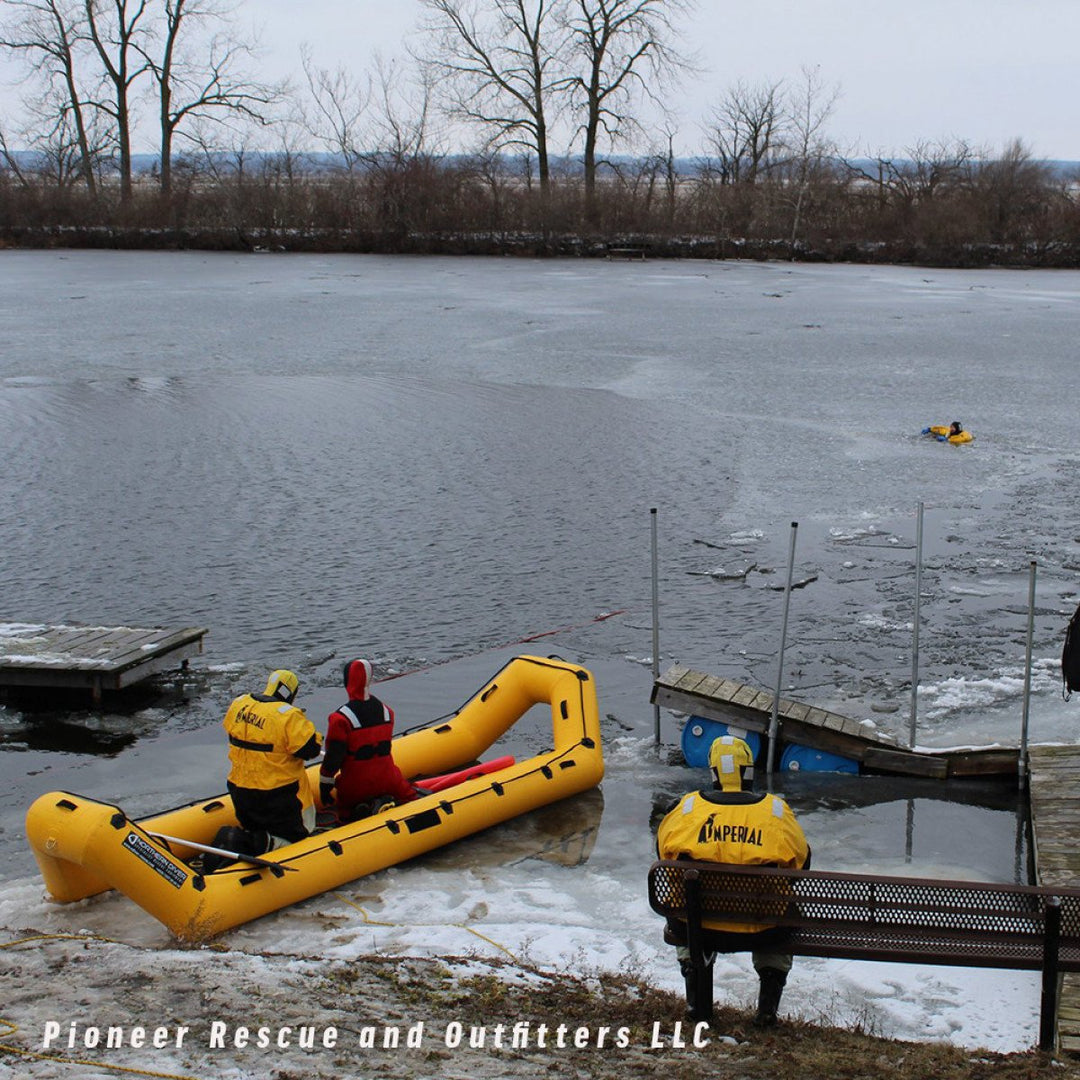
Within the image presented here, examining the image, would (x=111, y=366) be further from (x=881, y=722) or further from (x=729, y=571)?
(x=881, y=722)

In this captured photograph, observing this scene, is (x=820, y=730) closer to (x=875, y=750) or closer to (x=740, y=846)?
(x=875, y=750)

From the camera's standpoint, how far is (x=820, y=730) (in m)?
8.21

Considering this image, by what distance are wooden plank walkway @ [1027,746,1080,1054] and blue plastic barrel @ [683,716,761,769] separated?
1829 millimetres

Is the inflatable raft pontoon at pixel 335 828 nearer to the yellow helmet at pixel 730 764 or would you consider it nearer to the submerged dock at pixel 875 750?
the submerged dock at pixel 875 750

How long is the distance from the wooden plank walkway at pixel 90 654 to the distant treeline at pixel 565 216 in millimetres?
39710

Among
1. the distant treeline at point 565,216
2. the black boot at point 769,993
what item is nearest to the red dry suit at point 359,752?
→ the black boot at point 769,993

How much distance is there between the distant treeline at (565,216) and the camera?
154 ft

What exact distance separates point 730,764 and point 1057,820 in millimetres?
2896

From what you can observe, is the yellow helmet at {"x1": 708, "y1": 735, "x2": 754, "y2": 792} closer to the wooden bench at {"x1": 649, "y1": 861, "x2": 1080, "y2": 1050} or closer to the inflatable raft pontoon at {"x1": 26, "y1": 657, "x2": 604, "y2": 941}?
the wooden bench at {"x1": 649, "y1": 861, "x2": 1080, "y2": 1050}

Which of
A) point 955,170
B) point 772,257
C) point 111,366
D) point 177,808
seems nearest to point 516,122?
point 772,257

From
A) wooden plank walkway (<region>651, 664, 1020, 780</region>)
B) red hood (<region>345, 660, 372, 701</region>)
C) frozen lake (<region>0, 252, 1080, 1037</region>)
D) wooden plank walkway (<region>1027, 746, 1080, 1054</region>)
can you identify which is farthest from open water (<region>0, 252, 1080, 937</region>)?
red hood (<region>345, 660, 372, 701</region>)

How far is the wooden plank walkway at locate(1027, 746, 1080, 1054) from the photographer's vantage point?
5855 millimetres

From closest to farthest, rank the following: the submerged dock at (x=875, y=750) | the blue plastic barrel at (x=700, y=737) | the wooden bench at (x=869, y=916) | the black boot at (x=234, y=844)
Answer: the wooden bench at (x=869, y=916) < the black boot at (x=234, y=844) < the submerged dock at (x=875, y=750) < the blue plastic barrel at (x=700, y=737)

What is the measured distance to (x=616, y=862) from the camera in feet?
23.1
